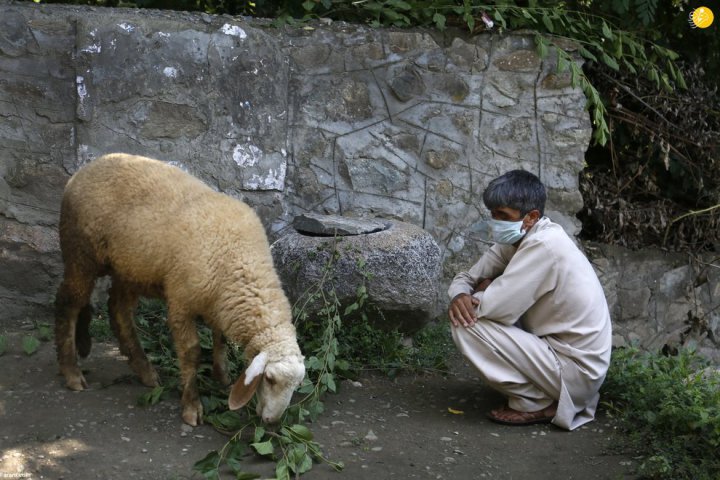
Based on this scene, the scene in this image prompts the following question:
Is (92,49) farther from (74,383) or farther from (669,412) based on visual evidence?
(669,412)

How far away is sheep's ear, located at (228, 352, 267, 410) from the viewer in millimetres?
4062

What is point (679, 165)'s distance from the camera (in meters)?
7.31

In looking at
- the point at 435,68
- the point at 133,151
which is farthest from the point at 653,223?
the point at 133,151

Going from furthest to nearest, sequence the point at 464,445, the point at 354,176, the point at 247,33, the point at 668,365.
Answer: the point at 354,176, the point at 247,33, the point at 668,365, the point at 464,445

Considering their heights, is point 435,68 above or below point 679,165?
above

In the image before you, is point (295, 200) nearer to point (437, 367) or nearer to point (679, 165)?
point (437, 367)

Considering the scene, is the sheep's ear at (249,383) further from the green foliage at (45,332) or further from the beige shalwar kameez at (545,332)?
the green foliage at (45,332)

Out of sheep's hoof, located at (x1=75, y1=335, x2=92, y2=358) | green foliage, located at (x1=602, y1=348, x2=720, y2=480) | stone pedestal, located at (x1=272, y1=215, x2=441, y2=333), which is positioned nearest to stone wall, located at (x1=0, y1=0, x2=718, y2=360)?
stone pedestal, located at (x1=272, y1=215, x2=441, y2=333)

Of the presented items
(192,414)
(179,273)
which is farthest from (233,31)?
(192,414)

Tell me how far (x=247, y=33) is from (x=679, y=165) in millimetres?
3944

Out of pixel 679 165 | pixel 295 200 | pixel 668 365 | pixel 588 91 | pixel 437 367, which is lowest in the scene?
pixel 437 367

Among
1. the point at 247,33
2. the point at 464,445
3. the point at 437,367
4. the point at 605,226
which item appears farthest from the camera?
the point at 605,226

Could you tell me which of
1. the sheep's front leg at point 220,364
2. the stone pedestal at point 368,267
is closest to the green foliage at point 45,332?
the sheep's front leg at point 220,364

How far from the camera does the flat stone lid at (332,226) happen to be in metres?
5.50
